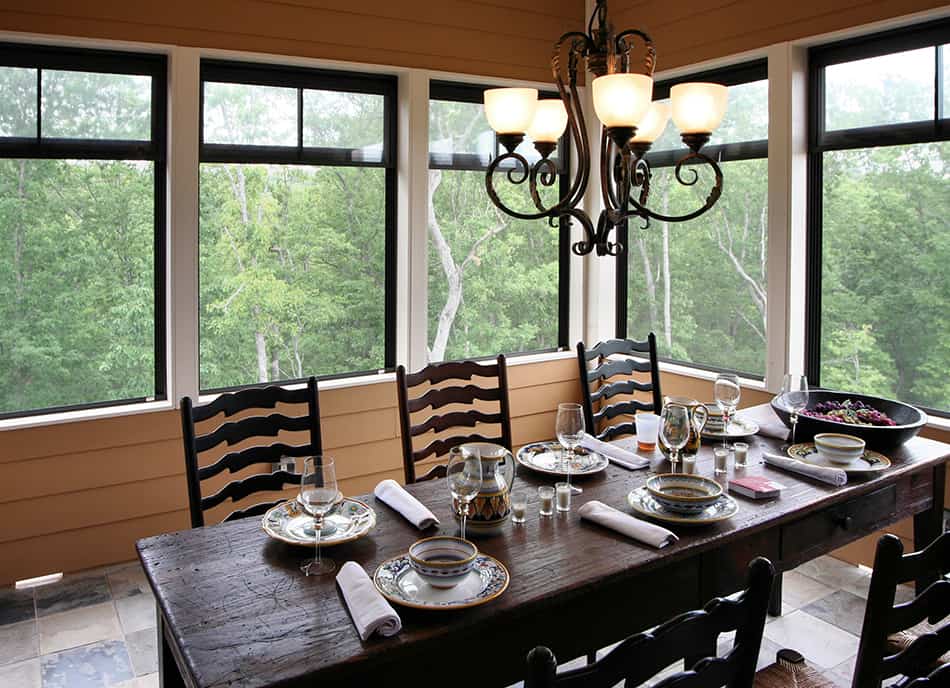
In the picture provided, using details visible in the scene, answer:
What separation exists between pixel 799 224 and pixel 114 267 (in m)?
3.24

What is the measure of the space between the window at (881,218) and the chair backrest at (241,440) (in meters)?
2.57

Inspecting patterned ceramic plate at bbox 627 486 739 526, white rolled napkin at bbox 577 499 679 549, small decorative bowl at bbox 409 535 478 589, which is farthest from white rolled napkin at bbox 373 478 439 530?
patterned ceramic plate at bbox 627 486 739 526

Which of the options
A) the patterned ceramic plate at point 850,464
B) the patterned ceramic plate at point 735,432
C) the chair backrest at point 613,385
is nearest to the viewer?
the patterned ceramic plate at point 850,464

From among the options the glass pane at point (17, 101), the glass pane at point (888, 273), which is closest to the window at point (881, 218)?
the glass pane at point (888, 273)

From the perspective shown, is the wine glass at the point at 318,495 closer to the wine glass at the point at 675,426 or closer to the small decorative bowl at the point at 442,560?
the small decorative bowl at the point at 442,560

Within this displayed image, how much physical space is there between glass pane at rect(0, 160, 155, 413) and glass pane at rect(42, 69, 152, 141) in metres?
0.14

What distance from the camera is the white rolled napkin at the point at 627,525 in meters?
1.92

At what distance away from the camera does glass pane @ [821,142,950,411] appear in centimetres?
337

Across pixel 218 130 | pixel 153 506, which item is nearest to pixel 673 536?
pixel 153 506

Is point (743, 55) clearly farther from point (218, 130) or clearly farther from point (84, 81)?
point (84, 81)

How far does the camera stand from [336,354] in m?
4.12

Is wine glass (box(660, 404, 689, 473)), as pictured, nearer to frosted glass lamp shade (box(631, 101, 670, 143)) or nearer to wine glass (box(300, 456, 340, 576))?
frosted glass lamp shade (box(631, 101, 670, 143))

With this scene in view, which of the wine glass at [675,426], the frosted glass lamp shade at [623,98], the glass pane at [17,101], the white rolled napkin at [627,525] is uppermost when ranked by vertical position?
the glass pane at [17,101]

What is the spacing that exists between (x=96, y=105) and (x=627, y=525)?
2.93 meters
